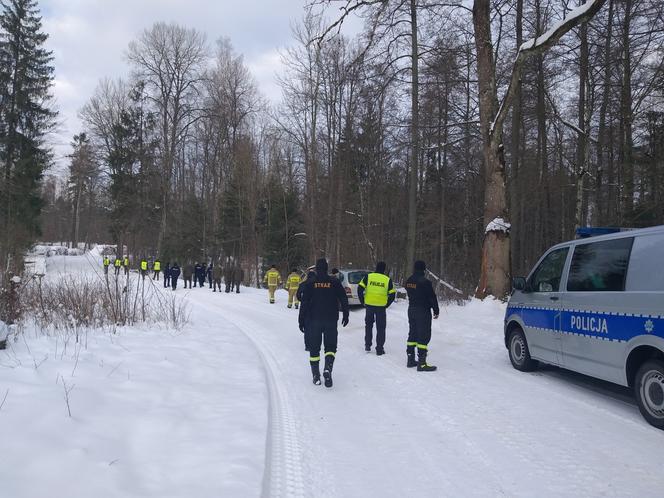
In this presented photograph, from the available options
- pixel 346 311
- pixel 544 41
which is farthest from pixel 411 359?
pixel 544 41

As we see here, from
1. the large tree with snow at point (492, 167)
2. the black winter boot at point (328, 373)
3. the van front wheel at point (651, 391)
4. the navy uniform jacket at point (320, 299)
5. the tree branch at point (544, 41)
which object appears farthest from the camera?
the large tree with snow at point (492, 167)

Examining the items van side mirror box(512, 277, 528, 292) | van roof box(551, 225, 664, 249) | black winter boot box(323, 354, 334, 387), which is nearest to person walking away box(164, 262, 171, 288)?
black winter boot box(323, 354, 334, 387)

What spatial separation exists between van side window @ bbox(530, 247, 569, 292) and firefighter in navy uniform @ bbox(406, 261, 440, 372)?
166cm

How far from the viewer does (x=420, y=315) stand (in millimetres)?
8336

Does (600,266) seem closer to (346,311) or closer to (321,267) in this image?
(346,311)

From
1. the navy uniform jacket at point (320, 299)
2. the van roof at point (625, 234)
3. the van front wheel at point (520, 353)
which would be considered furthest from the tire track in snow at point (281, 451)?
the van roof at point (625, 234)

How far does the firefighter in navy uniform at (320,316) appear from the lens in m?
7.13

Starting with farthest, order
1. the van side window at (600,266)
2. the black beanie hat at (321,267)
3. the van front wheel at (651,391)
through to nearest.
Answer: the black beanie hat at (321,267) → the van side window at (600,266) → the van front wheel at (651,391)

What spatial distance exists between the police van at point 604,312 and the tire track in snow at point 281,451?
383 centimetres

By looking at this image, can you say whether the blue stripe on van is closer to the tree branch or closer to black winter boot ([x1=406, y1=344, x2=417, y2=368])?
black winter boot ([x1=406, y1=344, x2=417, y2=368])

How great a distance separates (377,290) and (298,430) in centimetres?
492

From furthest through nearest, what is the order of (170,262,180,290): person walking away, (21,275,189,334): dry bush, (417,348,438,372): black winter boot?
(170,262,180,290): person walking away
(21,275,189,334): dry bush
(417,348,438,372): black winter boot

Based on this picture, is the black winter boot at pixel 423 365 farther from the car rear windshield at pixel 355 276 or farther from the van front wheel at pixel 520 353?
the car rear windshield at pixel 355 276

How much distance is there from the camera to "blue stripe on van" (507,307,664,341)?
5.12 meters
